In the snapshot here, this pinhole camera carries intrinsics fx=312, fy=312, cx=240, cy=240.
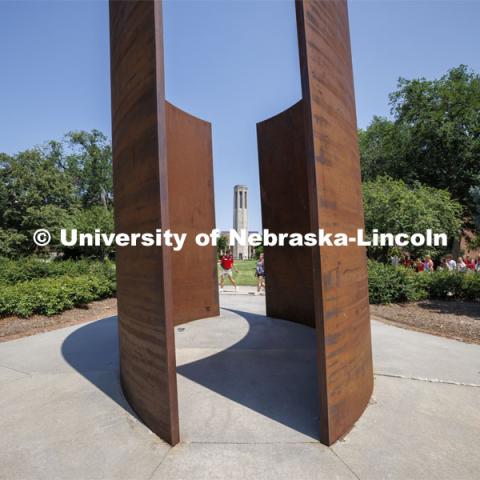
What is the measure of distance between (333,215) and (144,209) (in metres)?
1.72

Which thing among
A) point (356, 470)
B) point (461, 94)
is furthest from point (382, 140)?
point (356, 470)

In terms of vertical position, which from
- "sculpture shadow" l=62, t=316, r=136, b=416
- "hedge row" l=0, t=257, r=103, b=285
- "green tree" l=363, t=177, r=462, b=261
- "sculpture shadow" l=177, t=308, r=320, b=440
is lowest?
"sculpture shadow" l=177, t=308, r=320, b=440

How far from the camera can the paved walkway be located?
91.2 inches

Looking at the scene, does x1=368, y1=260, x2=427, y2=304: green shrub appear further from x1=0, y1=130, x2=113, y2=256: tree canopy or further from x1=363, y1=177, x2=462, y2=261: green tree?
x1=0, y1=130, x2=113, y2=256: tree canopy

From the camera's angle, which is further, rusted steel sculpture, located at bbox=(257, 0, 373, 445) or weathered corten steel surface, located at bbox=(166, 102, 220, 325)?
weathered corten steel surface, located at bbox=(166, 102, 220, 325)

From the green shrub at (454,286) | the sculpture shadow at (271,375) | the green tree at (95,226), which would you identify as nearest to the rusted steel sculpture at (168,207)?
the sculpture shadow at (271,375)

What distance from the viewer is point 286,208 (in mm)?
7133

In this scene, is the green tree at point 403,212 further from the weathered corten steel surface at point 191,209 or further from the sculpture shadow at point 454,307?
the weathered corten steel surface at point 191,209

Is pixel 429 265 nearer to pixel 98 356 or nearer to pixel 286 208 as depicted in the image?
pixel 286 208

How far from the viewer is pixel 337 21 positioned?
335 cm

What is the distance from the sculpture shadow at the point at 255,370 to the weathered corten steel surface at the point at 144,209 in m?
0.67

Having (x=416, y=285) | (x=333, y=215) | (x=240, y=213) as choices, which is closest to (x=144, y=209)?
(x=333, y=215)

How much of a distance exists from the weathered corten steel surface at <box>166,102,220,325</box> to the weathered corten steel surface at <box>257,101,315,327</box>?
1468 millimetres

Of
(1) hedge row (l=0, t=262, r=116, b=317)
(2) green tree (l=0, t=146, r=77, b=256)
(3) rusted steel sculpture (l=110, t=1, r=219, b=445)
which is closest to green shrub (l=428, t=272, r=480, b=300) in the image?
(3) rusted steel sculpture (l=110, t=1, r=219, b=445)
